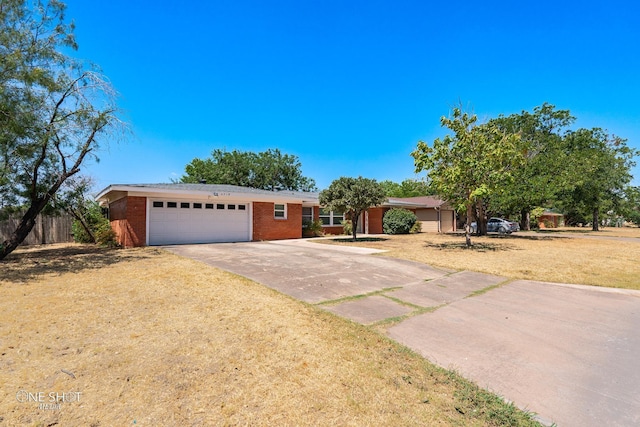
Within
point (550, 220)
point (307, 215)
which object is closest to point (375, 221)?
point (307, 215)

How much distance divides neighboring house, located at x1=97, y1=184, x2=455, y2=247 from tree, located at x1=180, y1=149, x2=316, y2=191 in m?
20.0

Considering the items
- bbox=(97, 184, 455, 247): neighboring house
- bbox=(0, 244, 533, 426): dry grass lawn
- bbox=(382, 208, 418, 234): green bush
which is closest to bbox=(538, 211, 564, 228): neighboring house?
bbox=(382, 208, 418, 234): green bush

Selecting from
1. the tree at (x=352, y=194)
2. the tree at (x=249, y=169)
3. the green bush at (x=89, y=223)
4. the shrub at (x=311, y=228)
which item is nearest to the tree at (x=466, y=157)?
the tree at (x=352, y=194)

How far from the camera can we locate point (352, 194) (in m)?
14.9

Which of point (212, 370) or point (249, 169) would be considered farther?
point (249, 169)

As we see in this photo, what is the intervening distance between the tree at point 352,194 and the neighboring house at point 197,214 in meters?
1.04

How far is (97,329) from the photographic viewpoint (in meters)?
3.78

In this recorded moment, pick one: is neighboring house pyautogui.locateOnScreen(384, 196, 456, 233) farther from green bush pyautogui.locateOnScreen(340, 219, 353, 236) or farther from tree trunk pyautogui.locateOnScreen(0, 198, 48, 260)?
tree trunk pyautogui.locateOnScreen(0, 198, 48, 260)

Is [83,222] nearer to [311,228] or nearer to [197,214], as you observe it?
[197,214]

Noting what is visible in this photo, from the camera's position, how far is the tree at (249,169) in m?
38.4

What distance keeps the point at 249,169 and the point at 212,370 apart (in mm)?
37564

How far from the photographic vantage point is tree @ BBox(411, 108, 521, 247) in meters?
13.1

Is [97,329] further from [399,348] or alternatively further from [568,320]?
[568,320]


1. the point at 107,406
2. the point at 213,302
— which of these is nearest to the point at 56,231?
the point at 213,302
